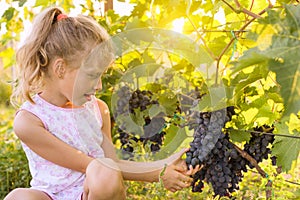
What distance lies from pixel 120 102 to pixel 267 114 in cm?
67

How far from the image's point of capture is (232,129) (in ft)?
6.40

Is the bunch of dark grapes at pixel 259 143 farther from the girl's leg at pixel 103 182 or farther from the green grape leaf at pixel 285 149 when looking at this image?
the girl's leg at pixel 103 182

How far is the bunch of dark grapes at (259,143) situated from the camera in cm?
199

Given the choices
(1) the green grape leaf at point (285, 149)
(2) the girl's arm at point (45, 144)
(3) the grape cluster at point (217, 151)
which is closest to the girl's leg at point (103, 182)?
(2) the girl's arm at point (45, 144)

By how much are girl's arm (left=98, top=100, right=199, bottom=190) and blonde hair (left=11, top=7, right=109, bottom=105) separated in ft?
1.11

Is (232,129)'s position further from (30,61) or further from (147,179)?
(30,61)

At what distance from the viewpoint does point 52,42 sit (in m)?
2.24

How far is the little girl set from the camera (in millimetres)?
2143

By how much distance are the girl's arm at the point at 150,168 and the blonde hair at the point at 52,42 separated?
0.34 meters

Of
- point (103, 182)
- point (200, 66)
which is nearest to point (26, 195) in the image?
point (103, 182)

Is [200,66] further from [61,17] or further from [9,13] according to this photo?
[9,13]

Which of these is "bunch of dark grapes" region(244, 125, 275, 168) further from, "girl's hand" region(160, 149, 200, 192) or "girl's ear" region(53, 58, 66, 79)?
"girl's ear" region(53, 58, 66, 79)

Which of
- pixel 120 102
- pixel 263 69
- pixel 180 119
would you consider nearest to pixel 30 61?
pixel 120 102

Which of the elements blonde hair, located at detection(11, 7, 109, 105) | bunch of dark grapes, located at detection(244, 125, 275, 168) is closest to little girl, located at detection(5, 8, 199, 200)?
blonde hair, located at detection(11, 7, 109, 105)
